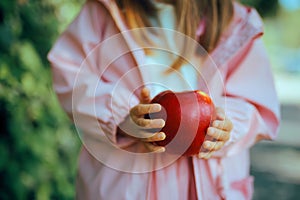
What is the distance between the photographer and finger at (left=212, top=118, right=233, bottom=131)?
5.26 feet

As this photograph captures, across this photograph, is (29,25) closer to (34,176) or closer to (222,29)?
(34,176)

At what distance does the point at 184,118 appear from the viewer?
157 cm

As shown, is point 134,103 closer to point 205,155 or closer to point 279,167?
point 205,155

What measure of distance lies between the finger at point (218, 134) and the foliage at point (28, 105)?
1.50 m

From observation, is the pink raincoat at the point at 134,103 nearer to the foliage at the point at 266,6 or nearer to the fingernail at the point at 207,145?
the fingernail at the point at 207,145

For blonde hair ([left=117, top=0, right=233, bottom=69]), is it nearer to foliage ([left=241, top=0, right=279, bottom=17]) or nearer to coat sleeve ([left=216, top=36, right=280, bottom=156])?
coat sleeve ([left=216, top=36, right=280, bottom=156])

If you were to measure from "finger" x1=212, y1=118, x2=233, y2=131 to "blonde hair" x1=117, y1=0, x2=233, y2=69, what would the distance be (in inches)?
8.3

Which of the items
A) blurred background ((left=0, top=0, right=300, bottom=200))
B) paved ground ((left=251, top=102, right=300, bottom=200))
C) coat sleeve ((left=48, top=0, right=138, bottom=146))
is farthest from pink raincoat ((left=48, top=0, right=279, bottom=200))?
paved ground ((left=251, top=102, right=300, bottom=200))

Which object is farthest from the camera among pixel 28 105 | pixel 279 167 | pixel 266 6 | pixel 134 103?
pixel 279 167

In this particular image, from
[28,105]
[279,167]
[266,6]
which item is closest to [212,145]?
[28,105]

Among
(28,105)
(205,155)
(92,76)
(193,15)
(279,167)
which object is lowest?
(279,167)

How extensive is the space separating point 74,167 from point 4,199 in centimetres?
53

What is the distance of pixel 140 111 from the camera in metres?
1.58

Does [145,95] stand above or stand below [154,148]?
above
